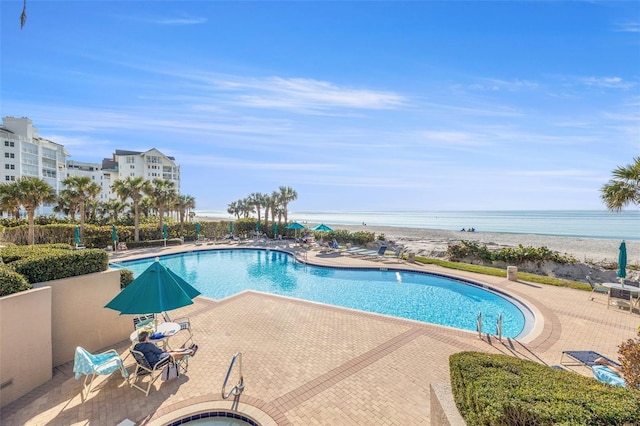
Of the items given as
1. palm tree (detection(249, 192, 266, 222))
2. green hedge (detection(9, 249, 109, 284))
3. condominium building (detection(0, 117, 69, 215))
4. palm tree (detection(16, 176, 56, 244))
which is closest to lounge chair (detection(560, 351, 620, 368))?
green hedge (detection(9, 249, 109, 284))

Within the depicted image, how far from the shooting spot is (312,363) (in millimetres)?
6520

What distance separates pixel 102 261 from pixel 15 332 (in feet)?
7.61

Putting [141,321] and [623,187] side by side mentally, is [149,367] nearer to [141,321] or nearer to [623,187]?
[141,321]

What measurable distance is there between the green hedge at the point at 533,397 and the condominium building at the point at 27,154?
2187 inches

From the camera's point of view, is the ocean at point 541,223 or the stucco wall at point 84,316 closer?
the stucco wall at point 84,316

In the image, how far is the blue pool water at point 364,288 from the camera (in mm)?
11117

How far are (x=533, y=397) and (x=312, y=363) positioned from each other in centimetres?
442

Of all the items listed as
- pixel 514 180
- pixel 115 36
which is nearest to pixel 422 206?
pixel 514 180

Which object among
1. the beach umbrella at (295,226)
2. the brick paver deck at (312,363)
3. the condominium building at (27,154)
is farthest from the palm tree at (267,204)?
the condominium building at (27,154)

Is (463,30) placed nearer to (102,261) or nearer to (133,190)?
(102,261)

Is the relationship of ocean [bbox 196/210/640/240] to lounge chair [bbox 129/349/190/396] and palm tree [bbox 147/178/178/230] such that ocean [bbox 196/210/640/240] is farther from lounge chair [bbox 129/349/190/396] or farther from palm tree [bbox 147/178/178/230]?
lounge chair [bbox 129/349/190/396]

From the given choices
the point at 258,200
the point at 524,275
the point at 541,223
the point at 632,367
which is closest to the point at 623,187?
the point at 524,275

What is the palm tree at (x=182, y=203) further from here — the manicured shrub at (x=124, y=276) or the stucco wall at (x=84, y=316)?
the stucco wall at (x=84, y=316)

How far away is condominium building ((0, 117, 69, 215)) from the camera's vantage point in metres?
46.1
